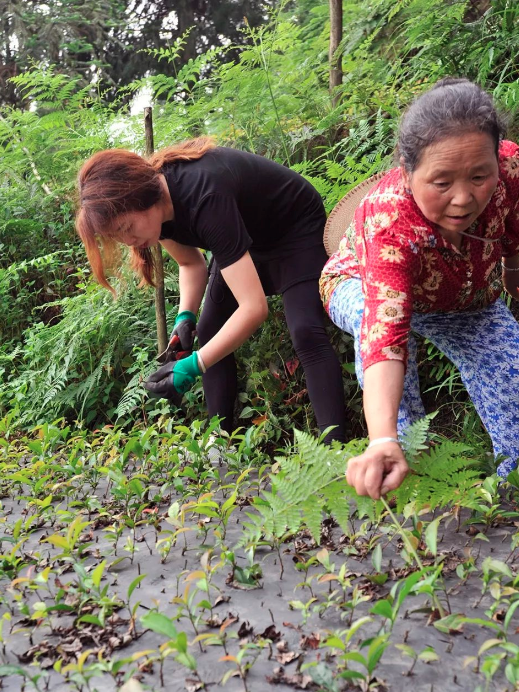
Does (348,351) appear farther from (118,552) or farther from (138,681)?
(138,681)

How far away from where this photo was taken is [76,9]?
1197 centimetres

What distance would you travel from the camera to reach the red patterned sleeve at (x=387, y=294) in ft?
7.00

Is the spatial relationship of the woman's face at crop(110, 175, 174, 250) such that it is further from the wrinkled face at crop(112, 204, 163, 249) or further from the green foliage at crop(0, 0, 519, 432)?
the green foliage at crop(0, 0, 519, 432)

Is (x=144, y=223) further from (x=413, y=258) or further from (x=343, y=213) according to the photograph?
(x=413, y=258)

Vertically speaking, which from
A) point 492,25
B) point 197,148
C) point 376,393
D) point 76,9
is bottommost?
point 376,393

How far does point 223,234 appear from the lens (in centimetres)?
323

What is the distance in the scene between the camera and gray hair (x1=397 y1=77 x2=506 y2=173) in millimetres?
2078

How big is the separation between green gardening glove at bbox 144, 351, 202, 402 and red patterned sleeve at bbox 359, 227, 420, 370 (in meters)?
1.26

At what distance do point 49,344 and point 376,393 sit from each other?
3737 mm

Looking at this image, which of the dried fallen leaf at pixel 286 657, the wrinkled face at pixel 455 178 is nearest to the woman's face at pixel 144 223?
the wrinkled face at pixel 455 178

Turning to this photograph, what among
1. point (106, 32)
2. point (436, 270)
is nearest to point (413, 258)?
point (436, 270)

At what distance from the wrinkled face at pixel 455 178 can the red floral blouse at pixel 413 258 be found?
0.37ft

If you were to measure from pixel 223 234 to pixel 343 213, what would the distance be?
26.4 inches

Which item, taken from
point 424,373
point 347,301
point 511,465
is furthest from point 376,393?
point 424,373
